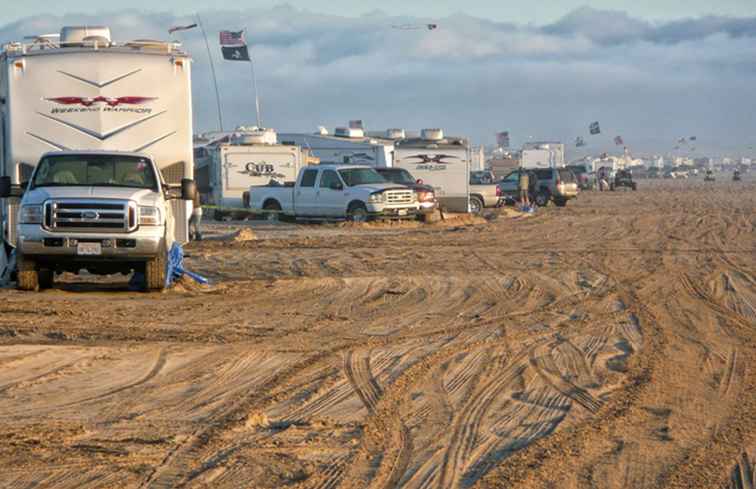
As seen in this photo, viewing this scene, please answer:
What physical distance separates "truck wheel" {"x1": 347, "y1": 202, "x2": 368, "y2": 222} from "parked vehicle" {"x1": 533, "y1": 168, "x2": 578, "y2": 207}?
53.1ft

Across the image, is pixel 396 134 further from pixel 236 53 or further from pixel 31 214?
pixel 31 214

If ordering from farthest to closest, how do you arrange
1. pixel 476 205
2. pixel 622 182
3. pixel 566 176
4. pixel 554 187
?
pixel 622 182
pixel 566 176
pixel 554 187
pixel 476 205

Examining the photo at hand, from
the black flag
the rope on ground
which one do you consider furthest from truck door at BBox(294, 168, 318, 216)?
the black flag

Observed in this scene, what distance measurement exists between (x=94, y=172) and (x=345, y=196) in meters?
15.8

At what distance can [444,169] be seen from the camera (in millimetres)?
36656

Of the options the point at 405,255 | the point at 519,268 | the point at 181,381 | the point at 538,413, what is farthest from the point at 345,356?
the point at 405,255

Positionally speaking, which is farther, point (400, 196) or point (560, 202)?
point (560, 202)

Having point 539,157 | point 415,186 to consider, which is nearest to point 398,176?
point 415,186

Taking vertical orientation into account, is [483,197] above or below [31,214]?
below

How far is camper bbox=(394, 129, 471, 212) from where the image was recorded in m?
36.5

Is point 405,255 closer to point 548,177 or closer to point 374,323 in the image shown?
point 374,323

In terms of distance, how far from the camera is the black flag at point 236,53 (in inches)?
1916

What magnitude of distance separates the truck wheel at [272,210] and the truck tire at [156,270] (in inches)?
708

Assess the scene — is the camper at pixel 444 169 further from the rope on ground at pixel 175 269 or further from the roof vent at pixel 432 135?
the rope on ground at pixel 175 269
